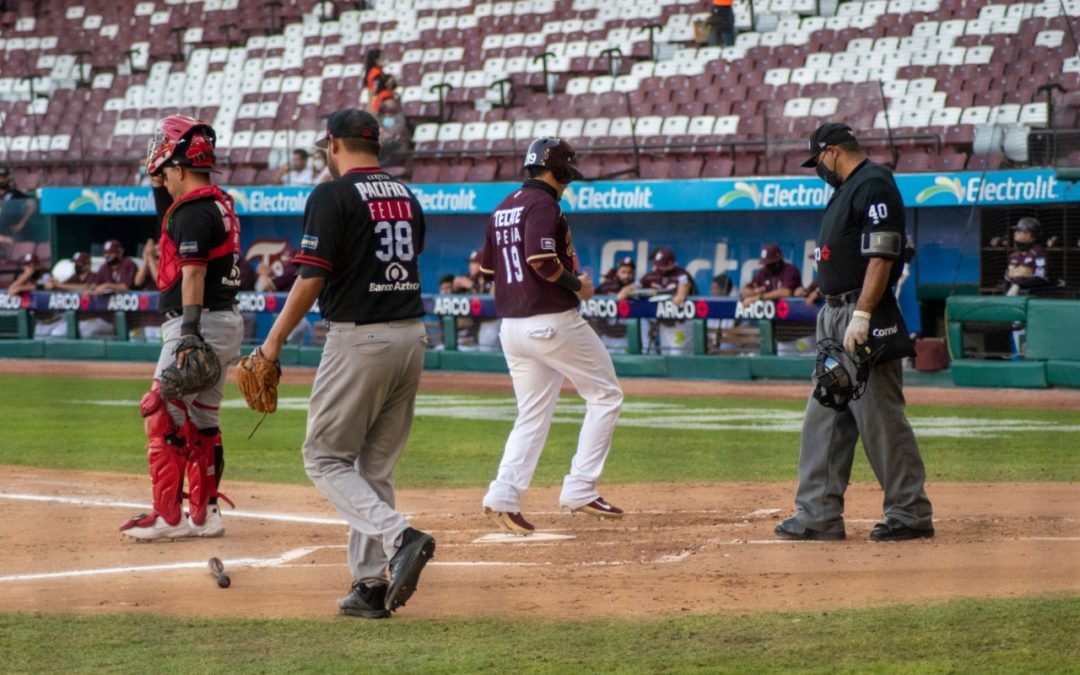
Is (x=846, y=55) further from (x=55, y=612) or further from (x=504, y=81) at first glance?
(x=55, y=612)

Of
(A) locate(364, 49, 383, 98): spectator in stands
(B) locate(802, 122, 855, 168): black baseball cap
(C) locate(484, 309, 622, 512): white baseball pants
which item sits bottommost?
(C) locate(484, 309, 622, 512): white baseball pants

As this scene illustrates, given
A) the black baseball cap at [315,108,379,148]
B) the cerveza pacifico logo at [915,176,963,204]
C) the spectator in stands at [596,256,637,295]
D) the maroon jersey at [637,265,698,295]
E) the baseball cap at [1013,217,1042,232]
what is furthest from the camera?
the spectator in stands at [596,256,637,295]

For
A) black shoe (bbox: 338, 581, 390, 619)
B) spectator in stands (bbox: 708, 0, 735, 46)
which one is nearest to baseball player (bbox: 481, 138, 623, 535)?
black shoe (bbox: 338, 581, 390, 619)

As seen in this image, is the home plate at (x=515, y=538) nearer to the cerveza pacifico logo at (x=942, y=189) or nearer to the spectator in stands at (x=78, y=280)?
the cerveza pacifico logo at (x=942, y=189)

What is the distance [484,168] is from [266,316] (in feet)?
16.3

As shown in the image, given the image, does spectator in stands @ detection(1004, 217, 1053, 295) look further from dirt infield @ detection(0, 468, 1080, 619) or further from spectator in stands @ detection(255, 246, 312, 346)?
spectator in stands @ detection(255, 246, 312, 346)

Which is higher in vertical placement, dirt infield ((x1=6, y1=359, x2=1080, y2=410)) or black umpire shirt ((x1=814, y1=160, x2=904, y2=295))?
black umpire shirt ((x1=814, y1=160, x2=904, y2=295))

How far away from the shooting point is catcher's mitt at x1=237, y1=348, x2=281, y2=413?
241 inches

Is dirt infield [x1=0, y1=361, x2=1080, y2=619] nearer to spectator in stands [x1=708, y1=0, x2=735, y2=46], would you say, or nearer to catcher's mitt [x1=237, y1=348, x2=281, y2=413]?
catcher's mitt [x1=237, y1=348, x2=281, y2=413]

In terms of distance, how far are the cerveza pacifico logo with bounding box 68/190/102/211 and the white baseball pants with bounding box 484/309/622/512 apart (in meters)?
20.7

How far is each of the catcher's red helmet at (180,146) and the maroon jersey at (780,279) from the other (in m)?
12.9

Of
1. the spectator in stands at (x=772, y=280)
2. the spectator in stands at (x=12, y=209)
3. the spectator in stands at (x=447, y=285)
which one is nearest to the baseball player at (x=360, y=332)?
the spectator in stands at (x=772, y=280)

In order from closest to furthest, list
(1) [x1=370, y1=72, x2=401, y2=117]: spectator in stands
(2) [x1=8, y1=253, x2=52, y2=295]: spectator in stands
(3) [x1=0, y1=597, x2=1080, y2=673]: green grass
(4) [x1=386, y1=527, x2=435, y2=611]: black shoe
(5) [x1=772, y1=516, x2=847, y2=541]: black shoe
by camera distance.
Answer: (3) [x1=0, y1=597, x2=1080, y2=673]: green grass, (4) [x1=386, y1=527, x2=435, y2=611]: black shoe, (5) [x1=772, y1=516, x2=847, y2=541]: black shoe, (1) [x1=370, y1=72, x2=401, y2=117]: spectator in stands, (2) [x1=8, y1=253, x2=52, y2=295]: spectator in stands

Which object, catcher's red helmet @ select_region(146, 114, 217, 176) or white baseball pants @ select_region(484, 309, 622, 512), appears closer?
catcher's red helmet @ select_region(146, 114, 217, 176)
